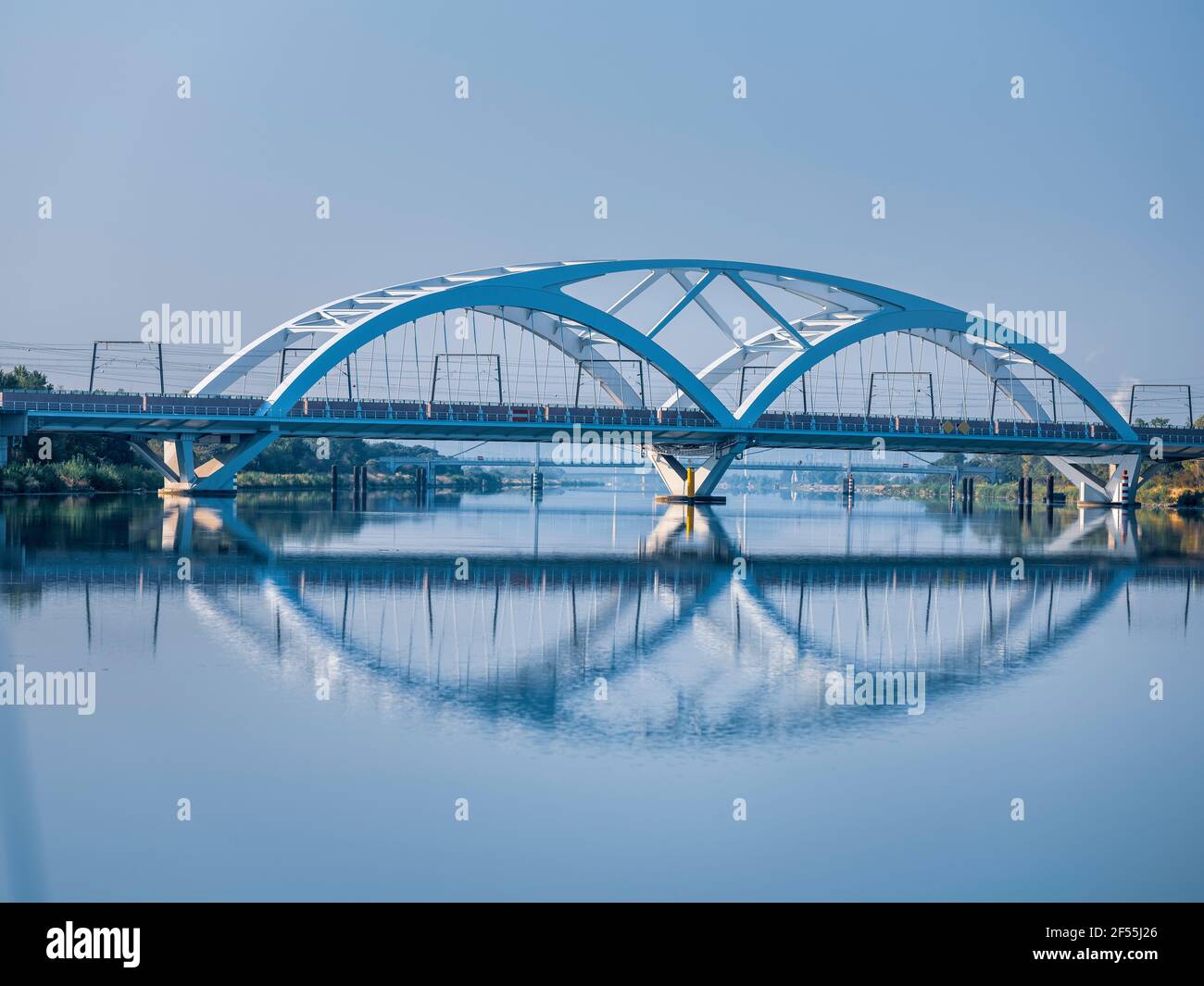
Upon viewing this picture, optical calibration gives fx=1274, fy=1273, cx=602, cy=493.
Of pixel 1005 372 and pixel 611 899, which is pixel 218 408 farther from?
pixel 611 899

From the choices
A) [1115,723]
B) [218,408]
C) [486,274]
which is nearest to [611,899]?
[1115,723]

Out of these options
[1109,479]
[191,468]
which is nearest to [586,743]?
[191,468]

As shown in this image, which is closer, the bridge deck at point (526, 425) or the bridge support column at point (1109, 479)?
the bridge deck at point (526, 425)

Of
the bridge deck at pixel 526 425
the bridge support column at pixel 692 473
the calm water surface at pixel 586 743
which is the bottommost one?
the calm water surface at pixel 586 743

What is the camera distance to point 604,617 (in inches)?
775

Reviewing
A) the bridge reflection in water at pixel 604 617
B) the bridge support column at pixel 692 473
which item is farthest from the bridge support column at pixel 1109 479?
the bridge reflection in water at pixel 604 617

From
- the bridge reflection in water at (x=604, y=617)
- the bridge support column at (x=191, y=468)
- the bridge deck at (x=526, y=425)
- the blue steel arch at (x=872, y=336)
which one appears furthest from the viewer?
the blue steel arch at (x=872, y=336)

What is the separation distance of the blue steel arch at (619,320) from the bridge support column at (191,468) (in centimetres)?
323

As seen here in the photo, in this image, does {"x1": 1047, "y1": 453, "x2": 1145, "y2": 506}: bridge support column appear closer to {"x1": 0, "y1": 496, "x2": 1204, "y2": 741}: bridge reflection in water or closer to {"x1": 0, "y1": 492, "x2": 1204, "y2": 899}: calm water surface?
{"x1": 0, "y1": 496, "x2": 1204, "y2": 741}: bridge reflection in water

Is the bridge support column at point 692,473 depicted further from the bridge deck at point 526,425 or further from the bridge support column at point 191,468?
the bridge support column at point 191,468

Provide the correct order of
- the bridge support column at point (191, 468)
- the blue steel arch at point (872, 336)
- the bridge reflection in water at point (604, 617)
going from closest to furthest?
the bridge reflection in water at point (604, 617) < the bridge support column at point (191, 468) < the blue steel arch at point (872, 336)

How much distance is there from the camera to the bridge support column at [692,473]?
3034 inches

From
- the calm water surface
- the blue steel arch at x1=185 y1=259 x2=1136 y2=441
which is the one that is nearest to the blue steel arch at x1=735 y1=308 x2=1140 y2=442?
the blue steel arch at x1=185 y1=259 x2=1136 y2=441
